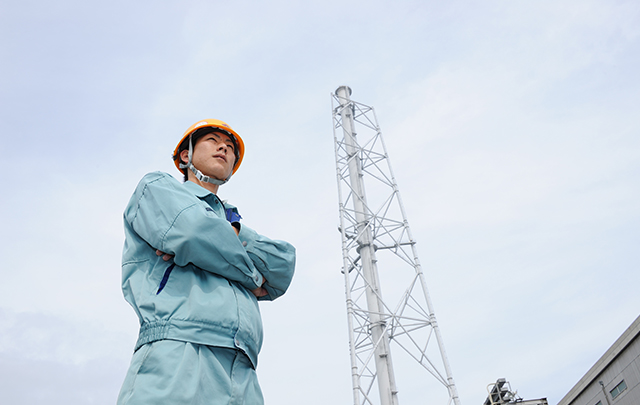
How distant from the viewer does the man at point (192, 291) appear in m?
1.60

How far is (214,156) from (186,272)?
2.48 ft

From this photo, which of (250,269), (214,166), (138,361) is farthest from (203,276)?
(214,166)

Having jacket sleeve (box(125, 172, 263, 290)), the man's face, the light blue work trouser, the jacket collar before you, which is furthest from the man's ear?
the light blue work trouser

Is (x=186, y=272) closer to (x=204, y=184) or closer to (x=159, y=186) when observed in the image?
(x=159, y=186)

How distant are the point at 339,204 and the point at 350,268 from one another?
5.76 feet

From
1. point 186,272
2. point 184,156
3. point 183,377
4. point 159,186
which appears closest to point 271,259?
point 186,272

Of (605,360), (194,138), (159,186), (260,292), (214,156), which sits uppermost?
(605,360)

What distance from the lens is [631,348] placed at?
701 inches

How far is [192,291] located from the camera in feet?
5.87

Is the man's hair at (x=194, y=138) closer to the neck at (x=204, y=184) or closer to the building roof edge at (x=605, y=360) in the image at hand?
the neck at (x=204, y=184)

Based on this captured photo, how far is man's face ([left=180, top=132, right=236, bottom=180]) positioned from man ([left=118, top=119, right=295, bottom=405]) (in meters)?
0.23

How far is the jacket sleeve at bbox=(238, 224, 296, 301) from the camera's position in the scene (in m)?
2.08

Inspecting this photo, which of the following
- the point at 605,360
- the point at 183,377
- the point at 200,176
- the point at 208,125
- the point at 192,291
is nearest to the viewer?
the point at 183,377

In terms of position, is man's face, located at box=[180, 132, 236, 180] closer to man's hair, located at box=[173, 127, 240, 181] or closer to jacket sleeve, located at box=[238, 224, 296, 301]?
man's hair, located at box=[173, 127, 240, 181]
